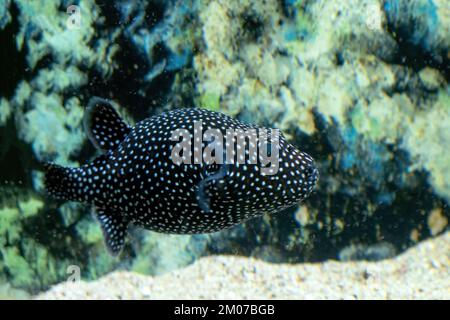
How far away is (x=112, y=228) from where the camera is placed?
420 centimetres

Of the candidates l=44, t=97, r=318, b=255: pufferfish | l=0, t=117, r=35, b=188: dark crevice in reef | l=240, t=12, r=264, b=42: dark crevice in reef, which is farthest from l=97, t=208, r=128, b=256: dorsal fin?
l=240, t=12, r=264, b=42: dark crevice in reef

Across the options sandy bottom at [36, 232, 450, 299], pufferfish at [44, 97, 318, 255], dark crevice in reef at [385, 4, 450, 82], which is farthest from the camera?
dark crevice in reef at [385, 4, 450, 82]

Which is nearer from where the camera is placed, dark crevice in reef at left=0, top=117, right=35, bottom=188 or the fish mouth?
the fish mouth

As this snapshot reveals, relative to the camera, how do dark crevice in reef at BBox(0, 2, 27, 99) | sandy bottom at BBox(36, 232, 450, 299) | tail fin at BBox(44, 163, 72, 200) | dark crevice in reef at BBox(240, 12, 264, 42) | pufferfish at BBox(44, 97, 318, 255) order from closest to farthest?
pufferfish at BBox(44, 97, 318, 255)
tail fin at BBox(44, 163, 72, 200)
dark crevice in reef at BBox(0, 2, 27, 99)
sandy bottom at BBox(36, 232, 450, 299)
dark crevice in reef at BBox(240, 12, 264, 42)

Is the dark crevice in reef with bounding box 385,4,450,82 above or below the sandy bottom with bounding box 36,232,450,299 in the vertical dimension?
above

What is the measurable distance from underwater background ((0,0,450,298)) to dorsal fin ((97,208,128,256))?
4.04 ft

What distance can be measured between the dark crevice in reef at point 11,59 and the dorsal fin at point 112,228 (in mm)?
1843

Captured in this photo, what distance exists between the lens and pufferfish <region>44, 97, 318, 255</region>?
3846mm

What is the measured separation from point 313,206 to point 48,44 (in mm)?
3500

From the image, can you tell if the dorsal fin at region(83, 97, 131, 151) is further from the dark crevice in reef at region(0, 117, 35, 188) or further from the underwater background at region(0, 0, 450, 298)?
the dark crevice in reef at region(0, 117, 35, 188)

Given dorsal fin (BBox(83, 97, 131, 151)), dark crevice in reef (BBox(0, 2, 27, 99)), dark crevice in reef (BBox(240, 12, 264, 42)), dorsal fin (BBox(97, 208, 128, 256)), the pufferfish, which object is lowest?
dorsal fin (BBox(97, 208, 128, 256))

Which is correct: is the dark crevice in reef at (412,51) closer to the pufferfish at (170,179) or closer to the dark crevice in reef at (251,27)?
the dark crevice in reef at (251,27)

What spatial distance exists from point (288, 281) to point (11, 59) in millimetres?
3928

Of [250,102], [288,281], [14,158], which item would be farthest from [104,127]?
[288,281]
